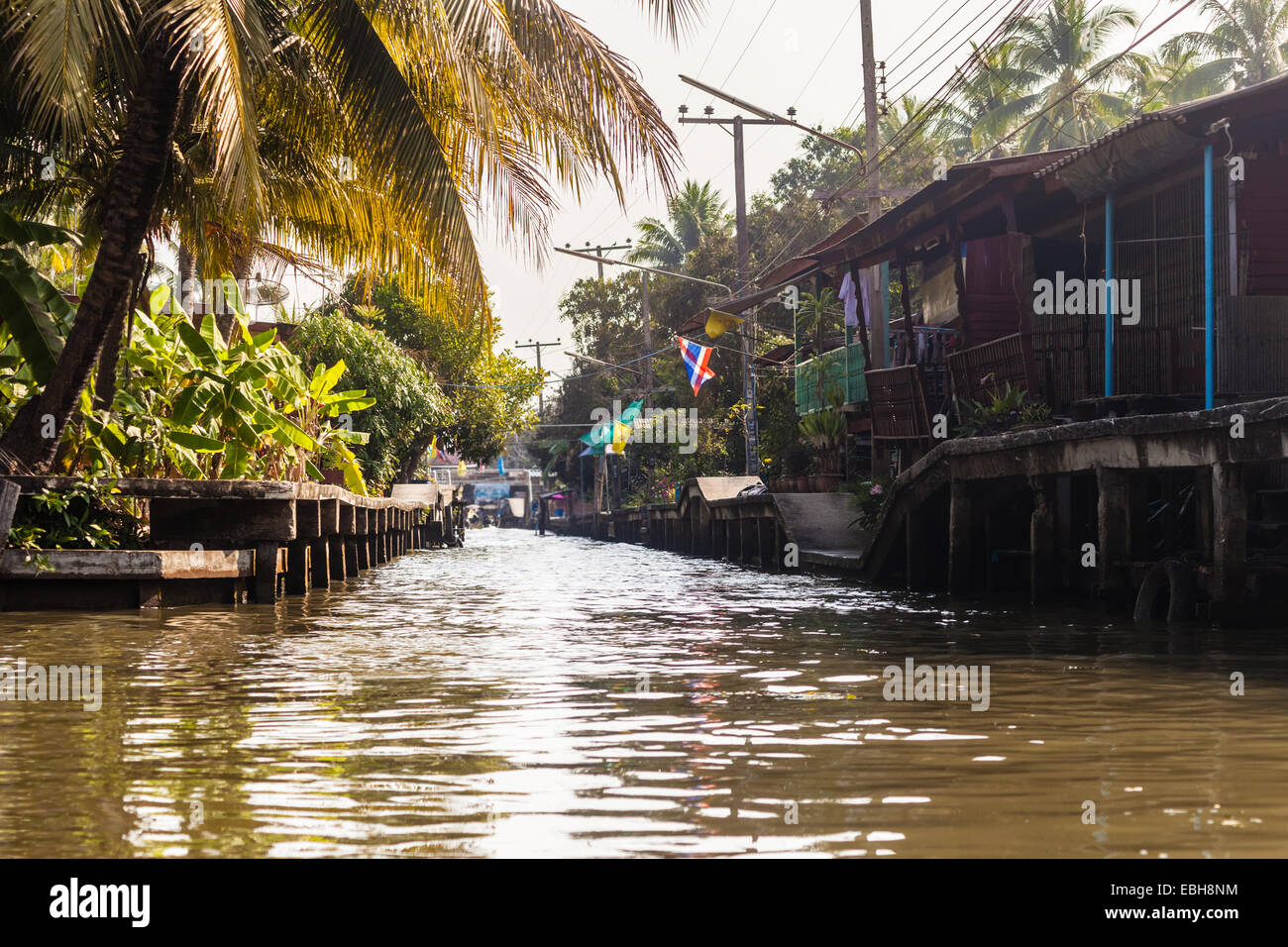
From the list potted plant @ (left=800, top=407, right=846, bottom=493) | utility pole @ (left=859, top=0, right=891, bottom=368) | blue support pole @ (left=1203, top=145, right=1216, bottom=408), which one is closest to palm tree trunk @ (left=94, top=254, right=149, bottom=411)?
blue support pole @ (left=1203, top=145, right=1216, bottom=408)

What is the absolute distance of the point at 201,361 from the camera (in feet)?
40.3

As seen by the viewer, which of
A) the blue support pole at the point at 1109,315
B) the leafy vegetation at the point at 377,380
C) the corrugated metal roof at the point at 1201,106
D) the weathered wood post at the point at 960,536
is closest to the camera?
the corrugated metal roof at the point at 1201,106

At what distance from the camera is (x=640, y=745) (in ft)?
16.7

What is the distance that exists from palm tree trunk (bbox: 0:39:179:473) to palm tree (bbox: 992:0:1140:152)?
41.4m

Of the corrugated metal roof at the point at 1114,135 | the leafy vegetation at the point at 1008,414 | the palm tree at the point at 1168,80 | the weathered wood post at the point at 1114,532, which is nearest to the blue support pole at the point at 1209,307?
the corrugated metal roof at the point at 1114,135

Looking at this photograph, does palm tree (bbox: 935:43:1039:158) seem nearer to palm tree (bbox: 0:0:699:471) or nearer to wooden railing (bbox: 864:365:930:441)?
wooden railing (bbox: 864:365:930:441)

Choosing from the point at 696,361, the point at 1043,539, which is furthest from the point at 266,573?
the point at 696,361

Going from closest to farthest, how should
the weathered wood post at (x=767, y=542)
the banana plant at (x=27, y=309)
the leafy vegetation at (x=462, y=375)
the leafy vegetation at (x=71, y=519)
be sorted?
the leafy vegetation at (x=71, y=519), the banana plant at (x=27, y=309), the weathered wood post at (x=767, y=542), the leafy vegetation at (x=462, y=375)

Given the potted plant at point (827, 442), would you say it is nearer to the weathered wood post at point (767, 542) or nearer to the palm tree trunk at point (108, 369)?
the weathered wood post at point (767, 542)

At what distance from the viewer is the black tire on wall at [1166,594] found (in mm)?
10344

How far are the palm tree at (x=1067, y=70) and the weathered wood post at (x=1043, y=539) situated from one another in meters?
38.2
